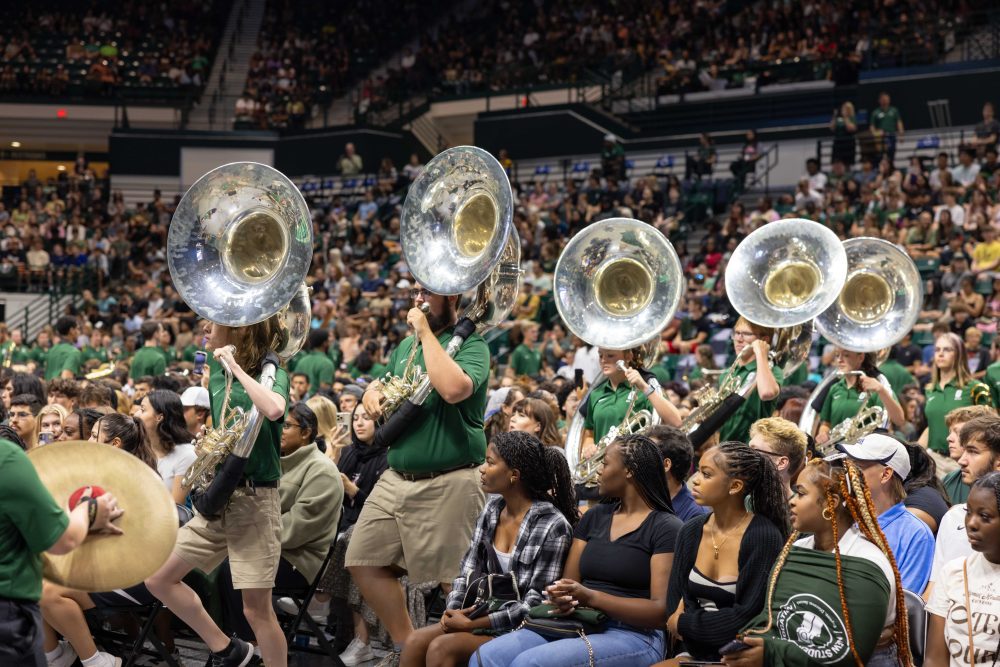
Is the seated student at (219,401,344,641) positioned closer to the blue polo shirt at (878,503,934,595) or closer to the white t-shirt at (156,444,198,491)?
the white t-shirt at (156,444,198,491)

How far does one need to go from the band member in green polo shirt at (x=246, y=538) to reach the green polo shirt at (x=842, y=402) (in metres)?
3.70

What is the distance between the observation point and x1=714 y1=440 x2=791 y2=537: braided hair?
462cm

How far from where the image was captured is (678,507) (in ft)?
18.5

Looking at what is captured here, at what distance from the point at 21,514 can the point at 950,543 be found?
3.38 m

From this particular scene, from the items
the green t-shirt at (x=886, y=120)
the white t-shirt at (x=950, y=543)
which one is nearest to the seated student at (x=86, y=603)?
the white t-shirt at (x=950, y=543)

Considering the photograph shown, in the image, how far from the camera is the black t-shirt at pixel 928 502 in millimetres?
5629

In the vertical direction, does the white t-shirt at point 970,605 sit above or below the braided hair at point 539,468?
below

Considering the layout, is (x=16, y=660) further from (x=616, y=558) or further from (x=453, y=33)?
(x=453, y=33)

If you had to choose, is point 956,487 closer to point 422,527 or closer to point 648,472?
point 648,472

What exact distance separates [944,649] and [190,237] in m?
3.80

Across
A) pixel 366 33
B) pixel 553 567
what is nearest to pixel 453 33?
pixel 366 33

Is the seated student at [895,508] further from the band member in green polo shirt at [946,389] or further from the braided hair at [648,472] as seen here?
the band member in green polo shirt at [946,389]

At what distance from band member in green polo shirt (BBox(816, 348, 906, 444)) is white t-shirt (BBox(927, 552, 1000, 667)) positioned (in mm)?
3281

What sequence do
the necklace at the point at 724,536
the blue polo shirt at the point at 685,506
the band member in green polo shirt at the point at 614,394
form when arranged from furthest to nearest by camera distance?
1. the band member in green polo shirt at the point at 614,394
2. the blue polo shirt at the point at 685,506
3. the necklace at the point at 724,536
